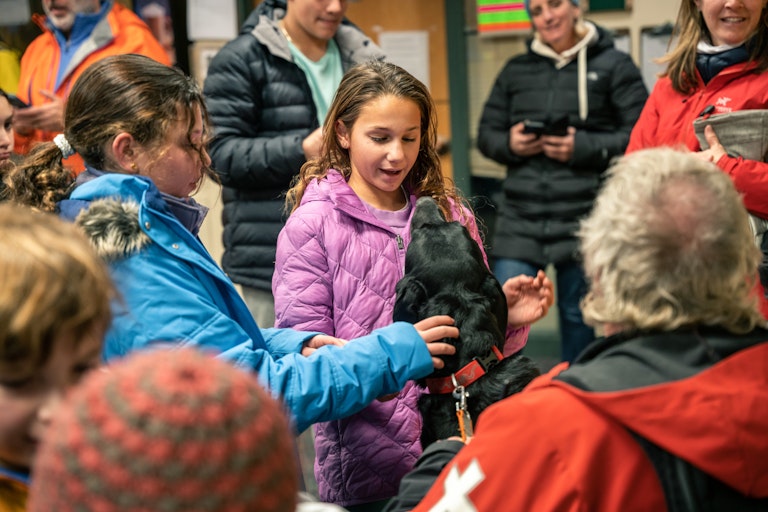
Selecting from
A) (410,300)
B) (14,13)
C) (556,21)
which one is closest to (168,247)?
(410,300)

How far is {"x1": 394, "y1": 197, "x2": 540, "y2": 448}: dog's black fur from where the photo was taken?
6.80 feet

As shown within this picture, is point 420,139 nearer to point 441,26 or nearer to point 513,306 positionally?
point 513,306

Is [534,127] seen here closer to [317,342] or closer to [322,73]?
[322,73]

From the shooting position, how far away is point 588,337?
4445mm

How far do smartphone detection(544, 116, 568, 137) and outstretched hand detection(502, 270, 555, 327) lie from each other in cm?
207

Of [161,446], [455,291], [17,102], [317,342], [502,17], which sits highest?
[502,17]

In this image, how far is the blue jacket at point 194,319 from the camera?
5.82ft

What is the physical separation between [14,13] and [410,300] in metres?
3.71

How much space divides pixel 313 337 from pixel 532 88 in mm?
2624

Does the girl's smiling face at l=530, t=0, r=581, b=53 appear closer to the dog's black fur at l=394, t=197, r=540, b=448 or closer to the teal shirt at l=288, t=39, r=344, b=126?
the teal shirt at l=288, t=39, r=344, b=126

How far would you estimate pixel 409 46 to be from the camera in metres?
5.34

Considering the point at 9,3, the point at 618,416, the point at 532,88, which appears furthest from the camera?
the point at 9,3

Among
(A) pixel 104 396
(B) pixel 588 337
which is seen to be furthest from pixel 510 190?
(A) pixel 104 396

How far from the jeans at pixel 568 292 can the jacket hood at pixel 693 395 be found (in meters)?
→ 2.79
